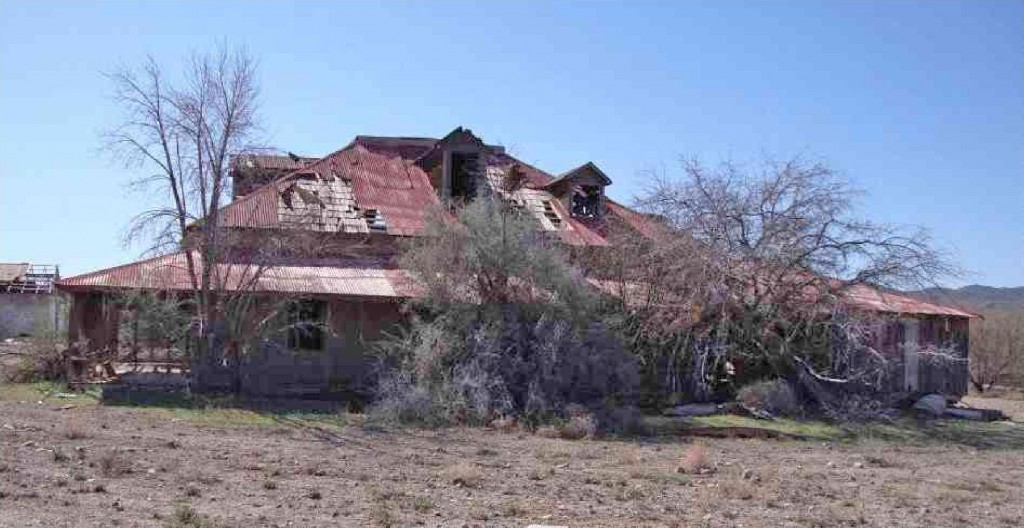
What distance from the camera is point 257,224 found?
84.1ft

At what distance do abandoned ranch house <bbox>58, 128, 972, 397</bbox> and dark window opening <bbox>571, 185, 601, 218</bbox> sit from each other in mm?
43

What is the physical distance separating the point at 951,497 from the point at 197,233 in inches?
663

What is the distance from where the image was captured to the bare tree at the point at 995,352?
40.0m

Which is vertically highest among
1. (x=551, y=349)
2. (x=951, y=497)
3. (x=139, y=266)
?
(x=139, y=266)

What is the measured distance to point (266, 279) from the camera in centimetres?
2356

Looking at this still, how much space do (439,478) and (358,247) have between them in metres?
14.2

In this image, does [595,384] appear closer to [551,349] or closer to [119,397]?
[551,349]

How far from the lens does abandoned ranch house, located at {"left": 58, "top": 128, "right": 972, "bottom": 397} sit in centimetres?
2344

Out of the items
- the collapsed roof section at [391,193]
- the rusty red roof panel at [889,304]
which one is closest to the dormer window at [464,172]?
the collapsed roof section at [391,193]

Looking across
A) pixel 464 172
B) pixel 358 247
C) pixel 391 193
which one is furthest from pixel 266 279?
pixel 464 172

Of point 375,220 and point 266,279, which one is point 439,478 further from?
point 375,220

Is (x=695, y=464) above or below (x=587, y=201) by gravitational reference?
below

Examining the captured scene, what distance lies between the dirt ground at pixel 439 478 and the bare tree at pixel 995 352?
76.1 feet

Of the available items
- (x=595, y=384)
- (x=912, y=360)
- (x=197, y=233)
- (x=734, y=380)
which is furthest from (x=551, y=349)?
(x=912, y=360)
